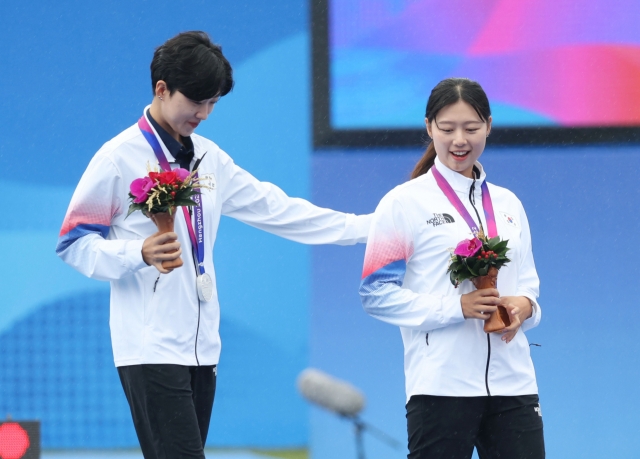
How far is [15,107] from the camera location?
6141mm

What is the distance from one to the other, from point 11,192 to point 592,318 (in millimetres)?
3733

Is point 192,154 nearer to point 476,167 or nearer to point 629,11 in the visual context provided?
point 476,167

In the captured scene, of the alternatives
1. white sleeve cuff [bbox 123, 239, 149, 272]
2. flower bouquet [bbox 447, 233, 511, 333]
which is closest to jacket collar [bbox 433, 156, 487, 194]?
flower bouquet [bbox 447, 233, 511, 333]

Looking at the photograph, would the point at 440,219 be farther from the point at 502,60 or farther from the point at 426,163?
the point at 502,60

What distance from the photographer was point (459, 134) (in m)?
2.99

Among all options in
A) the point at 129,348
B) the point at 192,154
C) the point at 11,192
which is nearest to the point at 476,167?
the point at 192,154

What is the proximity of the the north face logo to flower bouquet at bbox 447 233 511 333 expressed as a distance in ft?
0.46

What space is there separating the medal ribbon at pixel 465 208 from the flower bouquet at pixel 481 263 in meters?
0.14

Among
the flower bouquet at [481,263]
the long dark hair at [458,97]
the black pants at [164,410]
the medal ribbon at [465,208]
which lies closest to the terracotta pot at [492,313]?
the flower bouquet at [481,263]

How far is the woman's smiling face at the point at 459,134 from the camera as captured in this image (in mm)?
2992

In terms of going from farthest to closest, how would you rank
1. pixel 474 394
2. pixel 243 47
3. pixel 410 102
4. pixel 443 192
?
pixel 243 47 → pixel 410 102 → pixel 443 192 → pixel 474 394

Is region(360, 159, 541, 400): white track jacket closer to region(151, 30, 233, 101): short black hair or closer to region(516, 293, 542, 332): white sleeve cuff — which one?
region(516, 293, 542, 332): white sleeve cuff

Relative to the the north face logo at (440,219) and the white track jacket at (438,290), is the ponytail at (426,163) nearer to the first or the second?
the white track jacket at (438,290)

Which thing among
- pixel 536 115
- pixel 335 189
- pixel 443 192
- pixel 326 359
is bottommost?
A: pixel 326 359
